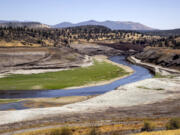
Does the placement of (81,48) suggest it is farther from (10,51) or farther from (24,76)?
(24,76)

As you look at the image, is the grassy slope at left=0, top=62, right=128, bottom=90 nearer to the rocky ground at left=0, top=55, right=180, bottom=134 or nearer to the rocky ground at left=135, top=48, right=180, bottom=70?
the rocky ground at left=0, top=55, right=180, bottom=134

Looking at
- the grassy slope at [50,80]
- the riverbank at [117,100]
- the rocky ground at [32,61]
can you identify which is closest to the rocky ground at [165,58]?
the grassy slope at [50,80]

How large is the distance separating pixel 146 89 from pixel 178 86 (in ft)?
29.7

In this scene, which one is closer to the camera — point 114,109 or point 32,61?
point 114,109

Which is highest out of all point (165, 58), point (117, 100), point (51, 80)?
point (165, 58)

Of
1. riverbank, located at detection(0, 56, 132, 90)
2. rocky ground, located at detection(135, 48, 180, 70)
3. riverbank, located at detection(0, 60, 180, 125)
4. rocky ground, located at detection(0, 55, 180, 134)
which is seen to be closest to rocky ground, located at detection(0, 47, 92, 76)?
riverbank, located at detection(0, 56, 132, 90)

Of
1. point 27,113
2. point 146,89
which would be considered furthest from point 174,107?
point 27,113

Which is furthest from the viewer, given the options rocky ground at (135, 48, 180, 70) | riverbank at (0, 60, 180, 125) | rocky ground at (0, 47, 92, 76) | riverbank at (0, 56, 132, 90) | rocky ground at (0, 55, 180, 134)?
rocky ground at (135, 48, 180, 70)

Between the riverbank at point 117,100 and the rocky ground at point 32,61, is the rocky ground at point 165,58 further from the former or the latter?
the riverbank at point 117,100

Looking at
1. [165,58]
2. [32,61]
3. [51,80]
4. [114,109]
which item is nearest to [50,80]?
[51,80]

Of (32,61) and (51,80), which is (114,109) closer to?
(51,80)

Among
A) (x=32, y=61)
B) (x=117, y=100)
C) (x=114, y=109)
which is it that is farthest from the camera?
(x=32, y=61)

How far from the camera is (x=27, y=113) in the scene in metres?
35.7

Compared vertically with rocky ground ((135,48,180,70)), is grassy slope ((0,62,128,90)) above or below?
below
